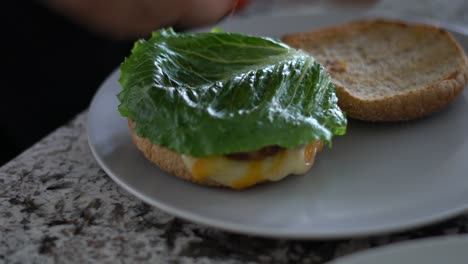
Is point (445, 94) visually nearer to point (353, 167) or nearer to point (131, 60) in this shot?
point (353, 167)

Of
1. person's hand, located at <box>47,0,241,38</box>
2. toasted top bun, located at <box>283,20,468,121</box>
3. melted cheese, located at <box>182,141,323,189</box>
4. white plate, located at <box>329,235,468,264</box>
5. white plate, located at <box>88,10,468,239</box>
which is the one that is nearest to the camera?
white plate, located at <box>329,235,468,264</box>

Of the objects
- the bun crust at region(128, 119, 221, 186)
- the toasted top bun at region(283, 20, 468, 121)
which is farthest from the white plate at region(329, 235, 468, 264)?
the toasted top bun at region(283, 20, 468, 121)

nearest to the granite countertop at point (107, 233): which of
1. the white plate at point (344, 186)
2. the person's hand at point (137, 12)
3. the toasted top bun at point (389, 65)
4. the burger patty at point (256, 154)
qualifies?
the white plate at point (344, 186)

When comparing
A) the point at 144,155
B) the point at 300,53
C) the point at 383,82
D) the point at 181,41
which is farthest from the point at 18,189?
the point at 383,82

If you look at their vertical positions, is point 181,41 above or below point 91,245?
above

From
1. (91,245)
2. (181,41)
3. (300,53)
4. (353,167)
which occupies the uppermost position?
(181,41)

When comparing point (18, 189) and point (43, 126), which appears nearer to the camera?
point (18, 189)

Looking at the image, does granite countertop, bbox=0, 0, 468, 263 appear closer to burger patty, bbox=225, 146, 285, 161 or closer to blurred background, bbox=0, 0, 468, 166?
burger patty, bbox=225, 146, 285, 161

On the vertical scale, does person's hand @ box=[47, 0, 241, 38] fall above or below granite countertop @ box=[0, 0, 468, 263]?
above
